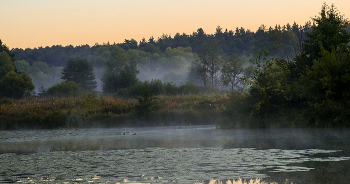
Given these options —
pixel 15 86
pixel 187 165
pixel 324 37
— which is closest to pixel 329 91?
pixel 324 37

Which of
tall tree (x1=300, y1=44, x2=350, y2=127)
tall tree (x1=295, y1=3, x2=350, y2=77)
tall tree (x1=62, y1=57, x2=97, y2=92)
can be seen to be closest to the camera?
tall tree (x1=300, y1=44, x2=350, y2=127)

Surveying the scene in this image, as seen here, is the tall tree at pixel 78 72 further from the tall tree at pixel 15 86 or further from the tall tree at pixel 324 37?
the tall tree at pixel 324 37

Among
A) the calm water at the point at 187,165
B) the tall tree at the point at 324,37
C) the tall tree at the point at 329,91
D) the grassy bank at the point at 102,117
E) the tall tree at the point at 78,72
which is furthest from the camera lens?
the tall tree at the point at 78,72

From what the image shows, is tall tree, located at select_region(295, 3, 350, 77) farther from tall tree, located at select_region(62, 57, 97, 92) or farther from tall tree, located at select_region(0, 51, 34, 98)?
tall tree, located at select_region(62, 57, 97, 92)

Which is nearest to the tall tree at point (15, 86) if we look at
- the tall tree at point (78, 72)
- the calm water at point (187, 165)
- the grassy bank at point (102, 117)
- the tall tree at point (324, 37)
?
the grassy bank at point (102, 117)

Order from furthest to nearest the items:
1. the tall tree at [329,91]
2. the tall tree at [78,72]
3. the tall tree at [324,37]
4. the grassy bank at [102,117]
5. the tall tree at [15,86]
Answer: the tall tree at [78,72]
the tall tree at [15,86]
the grassy bank at [102,117]
the tall tree at [324,37]
the tall tree at [329,91]

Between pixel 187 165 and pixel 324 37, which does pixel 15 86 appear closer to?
pixel 324 37

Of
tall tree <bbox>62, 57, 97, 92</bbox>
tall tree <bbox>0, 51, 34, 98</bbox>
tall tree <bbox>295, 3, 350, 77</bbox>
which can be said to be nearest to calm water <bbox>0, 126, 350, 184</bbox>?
tall tree <bbox>295, 3, 350, 77</bbox>

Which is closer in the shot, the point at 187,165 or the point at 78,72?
the point at 187,165

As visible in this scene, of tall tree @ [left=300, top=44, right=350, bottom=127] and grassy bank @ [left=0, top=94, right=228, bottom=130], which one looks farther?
grassy bank @ [left=0, top=94, right=228, bottom=130]

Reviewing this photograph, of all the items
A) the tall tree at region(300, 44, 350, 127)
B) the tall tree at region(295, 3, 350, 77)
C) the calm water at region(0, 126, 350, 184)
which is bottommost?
the calm water at region(0, 126, 350, 184)

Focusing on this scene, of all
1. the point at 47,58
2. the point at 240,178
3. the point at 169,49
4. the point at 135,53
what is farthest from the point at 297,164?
the point at 47,58

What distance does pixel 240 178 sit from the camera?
8492 mm

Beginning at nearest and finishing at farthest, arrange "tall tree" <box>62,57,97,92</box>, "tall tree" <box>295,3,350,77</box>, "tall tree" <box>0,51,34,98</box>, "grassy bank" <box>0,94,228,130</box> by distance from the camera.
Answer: "tall tree" <box>295,3,350,77</box> < "grassy bank" <box>0,94,228,130</box> < "tall tree" <box>0,51,34,98</box> < "tall tree" <box>62,57,97,92</box>
